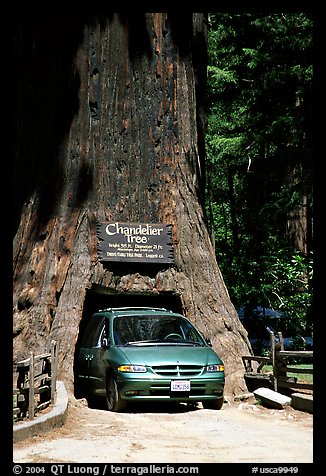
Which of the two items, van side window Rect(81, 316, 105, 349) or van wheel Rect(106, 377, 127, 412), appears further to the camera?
van side window Rect(81, 316, 105, 349)

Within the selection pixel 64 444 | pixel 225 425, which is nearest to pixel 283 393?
pixel 225 425

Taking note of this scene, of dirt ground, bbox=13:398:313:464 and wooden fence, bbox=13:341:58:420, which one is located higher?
wooden fence, bbox=13:341:58:420

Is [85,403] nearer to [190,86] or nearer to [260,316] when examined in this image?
[190,86]

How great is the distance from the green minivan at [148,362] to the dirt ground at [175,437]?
1.10 feet

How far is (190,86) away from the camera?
17.2 m

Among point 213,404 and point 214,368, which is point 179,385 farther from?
point 213,404

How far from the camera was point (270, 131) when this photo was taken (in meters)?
25.0

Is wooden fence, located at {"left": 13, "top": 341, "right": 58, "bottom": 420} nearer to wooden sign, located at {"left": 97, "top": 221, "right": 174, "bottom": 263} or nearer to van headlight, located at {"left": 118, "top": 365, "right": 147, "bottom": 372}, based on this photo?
van headlight, located at {"left": 118, "top": 365, "right": 147, "bottom": 372}

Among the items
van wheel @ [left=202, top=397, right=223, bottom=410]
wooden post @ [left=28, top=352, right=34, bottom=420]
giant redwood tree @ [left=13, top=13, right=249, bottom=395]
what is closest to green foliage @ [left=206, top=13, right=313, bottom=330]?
giant redwood tree @ [left=13, top=13, right=249, bottom=395]

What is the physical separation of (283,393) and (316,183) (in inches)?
175

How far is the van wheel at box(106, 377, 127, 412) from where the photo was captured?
12.6m

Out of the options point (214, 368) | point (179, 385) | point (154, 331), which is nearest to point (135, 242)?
point (154, 331)

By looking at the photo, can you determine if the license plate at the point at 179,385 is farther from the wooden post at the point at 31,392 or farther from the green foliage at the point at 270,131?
the green foliage at the point at 270,131

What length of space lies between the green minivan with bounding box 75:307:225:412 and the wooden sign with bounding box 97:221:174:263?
1.26 meters
